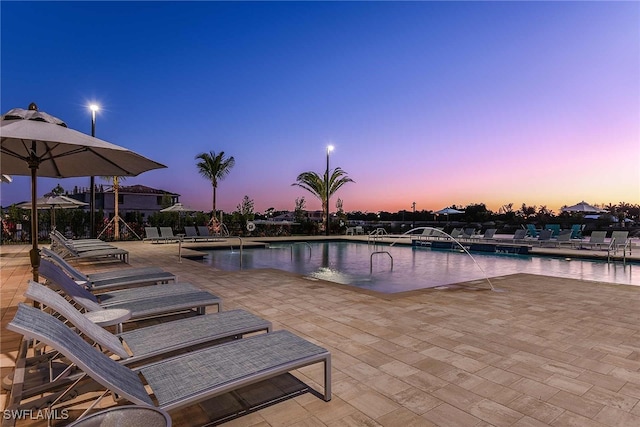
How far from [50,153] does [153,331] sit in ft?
9.91

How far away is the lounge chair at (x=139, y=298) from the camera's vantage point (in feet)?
10.5

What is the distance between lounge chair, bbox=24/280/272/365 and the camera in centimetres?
221

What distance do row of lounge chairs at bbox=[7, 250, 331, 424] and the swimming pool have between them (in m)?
5.10

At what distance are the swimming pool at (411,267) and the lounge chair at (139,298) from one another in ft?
14.6

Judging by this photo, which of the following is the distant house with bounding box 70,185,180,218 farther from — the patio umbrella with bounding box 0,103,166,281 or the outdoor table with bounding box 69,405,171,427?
the outdoor table with bounding box 69,405,171,427

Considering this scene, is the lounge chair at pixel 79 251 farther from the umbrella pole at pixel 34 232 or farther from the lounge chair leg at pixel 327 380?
the lounge chair leg at pixel 327 380

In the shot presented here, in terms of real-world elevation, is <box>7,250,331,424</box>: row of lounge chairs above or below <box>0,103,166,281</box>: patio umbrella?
below

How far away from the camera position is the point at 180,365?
2.12 metres

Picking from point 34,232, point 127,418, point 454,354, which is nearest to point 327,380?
point 127,418

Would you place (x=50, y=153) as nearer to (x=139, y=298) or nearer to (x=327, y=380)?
(x=139, y=298)

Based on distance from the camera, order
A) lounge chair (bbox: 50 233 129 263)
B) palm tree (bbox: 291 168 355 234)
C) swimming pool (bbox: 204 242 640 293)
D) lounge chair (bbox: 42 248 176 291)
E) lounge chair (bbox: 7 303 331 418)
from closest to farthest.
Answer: lounge chair (bbox: 7 303 331 418) < lounge chair (bbox: 42 248 176 291) < lounge chair (bbox: 50 233 129 263) < swimming pool (bbox: 204 242 640 293) < palm tree (bbox: 291 168 355 234)

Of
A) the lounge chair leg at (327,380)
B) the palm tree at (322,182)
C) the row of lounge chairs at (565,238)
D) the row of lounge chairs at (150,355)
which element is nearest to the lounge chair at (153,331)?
the row of lounge chairs at (150,355)

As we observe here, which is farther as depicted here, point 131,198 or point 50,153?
point 131,198

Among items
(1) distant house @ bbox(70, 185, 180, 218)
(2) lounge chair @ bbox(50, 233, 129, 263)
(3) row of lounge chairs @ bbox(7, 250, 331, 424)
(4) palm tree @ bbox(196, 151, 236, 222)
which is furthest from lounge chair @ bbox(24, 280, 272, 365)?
(1) distant house @ bbox(70, 185, 180, 218)
